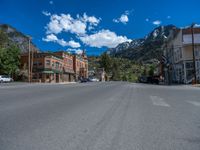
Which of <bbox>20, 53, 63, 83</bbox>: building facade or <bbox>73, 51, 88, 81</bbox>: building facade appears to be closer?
<bbox>20, 53, 63, 83</bbox>: building facade

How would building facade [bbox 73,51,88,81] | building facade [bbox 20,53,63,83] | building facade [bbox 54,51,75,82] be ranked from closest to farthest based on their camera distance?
building facade [bbox 20,53,63,83] → building facade [bbox 54,51,75,82] → building facade [bbox 73,51,88,81]

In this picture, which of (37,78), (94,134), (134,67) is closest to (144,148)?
(94,134)

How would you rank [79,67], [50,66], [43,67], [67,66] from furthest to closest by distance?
[79,67] < [67,66] < [50,66] < [43,67]

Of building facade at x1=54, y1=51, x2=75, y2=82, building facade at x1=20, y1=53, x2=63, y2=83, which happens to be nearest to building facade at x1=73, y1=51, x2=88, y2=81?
building facade at x1=54, y1=51, x2=75, y2=82

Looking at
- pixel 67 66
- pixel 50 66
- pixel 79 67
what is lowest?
pixel 50 66

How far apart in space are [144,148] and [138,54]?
190768mm

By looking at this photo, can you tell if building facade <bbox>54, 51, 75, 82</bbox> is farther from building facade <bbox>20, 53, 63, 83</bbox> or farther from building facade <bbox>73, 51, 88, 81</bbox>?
building facade <bbox>20, 53, 63, 83</bbox>

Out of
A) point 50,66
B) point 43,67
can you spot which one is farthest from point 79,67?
point 43,67

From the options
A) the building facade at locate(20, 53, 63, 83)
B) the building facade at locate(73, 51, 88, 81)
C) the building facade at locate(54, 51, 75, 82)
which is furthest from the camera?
the building facade at locate(73, 51, 88, 81)

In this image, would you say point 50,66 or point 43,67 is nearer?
point 43,67

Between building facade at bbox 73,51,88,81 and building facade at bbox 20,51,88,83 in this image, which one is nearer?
building facade at bbox 20,51,88,83

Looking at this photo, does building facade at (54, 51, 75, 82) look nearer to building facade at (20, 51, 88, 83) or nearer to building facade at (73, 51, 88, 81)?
building facade at (20, 51, 88, 83)

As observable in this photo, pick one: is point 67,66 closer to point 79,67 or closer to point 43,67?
point 79,67

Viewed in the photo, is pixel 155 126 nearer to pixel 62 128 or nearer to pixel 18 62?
pixel 62 128
